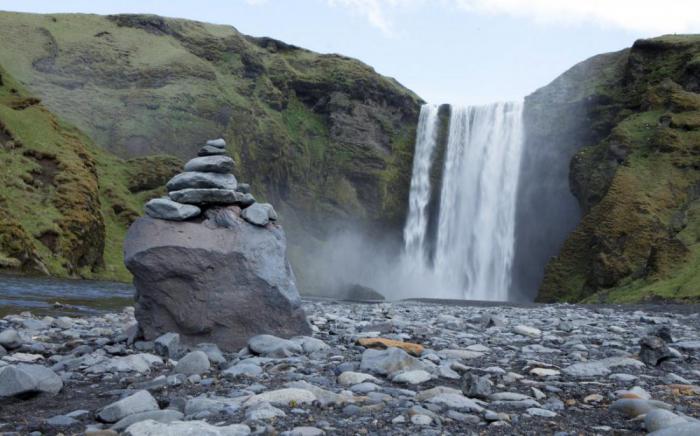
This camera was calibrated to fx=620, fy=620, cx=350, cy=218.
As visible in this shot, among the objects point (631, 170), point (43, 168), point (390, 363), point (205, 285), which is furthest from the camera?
point (631, 170)

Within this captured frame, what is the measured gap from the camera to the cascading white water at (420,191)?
250ft

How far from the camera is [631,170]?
184 feet

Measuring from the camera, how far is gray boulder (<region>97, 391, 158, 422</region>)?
17.7 feet

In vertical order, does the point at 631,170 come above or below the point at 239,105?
below

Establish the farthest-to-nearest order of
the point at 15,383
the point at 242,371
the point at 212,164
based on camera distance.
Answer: the point at 212,164 < the point at 242,371 < the point at 15,383

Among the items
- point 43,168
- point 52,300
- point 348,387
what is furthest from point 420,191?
point 348,387

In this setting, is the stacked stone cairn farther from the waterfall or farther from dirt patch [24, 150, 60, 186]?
the waterfall

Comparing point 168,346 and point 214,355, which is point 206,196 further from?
point 214,355

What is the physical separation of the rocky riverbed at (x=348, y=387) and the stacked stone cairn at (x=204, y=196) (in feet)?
7.20

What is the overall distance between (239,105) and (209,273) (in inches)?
3265

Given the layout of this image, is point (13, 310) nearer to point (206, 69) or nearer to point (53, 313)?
point (53, 313)

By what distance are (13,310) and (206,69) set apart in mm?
80614

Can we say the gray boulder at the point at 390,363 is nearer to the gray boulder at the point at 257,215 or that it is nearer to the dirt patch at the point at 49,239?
the gray boulder at the point at 257,215

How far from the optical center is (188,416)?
5.38 meters
